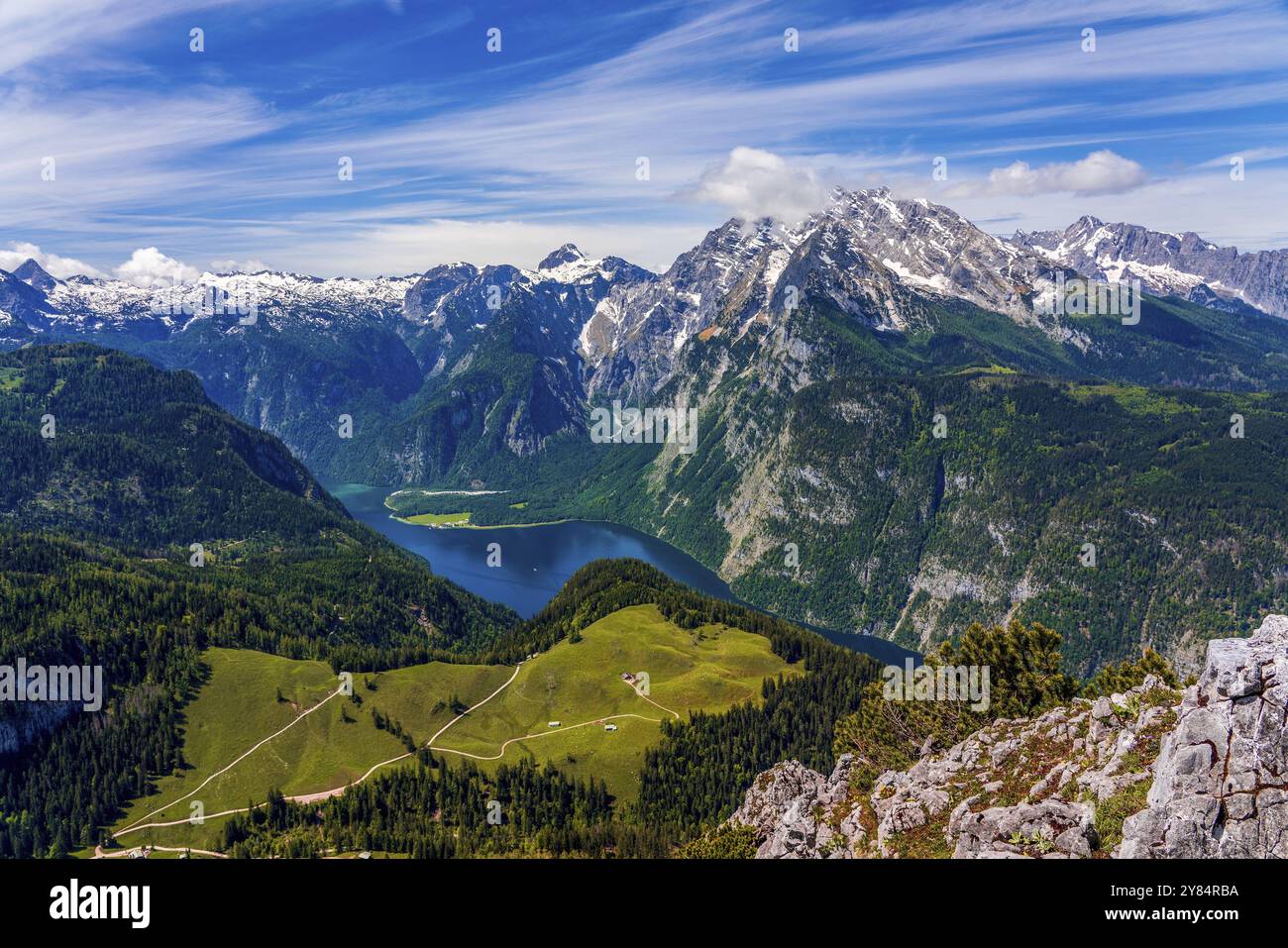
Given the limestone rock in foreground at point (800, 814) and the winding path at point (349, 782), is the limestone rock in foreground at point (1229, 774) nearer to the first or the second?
the limestone rock in foreground at point (800, 814)

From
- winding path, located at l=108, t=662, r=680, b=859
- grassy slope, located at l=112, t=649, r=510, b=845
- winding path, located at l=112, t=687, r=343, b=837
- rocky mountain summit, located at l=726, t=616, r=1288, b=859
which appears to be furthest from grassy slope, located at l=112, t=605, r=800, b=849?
rocky mountain summit, located at l=726, t=616, r=1288, b=859

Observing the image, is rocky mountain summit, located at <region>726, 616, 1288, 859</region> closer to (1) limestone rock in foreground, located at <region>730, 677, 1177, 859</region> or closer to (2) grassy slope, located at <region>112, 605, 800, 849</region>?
(1) limestone rock in foreground, located at <region>730, 677, 1177, 859</region>

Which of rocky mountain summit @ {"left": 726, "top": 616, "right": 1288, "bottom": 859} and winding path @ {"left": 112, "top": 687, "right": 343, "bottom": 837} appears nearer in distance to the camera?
rocky mountain summit @ {"left": 726, "top": 616, "right": 1288, "bottom": 859}

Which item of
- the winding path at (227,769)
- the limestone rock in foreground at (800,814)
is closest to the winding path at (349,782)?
the winding path at (227,769)

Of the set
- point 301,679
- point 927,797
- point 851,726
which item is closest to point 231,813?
point 301,679

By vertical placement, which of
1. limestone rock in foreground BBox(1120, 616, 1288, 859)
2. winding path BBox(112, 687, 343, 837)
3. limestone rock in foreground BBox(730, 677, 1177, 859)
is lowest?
winding path BBox(112, 687, 343, 837)
